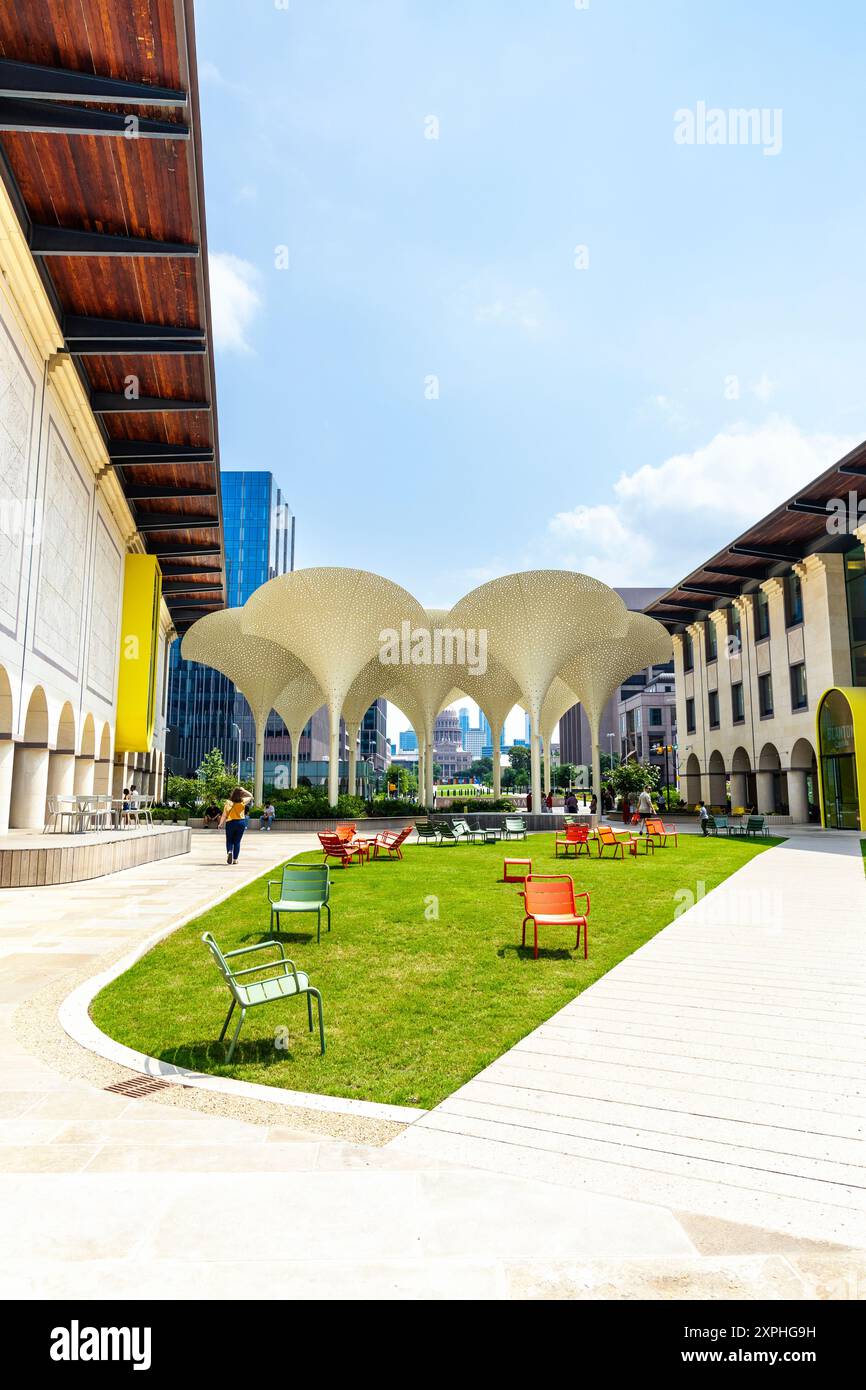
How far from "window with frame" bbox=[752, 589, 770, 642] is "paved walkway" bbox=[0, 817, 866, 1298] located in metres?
34.8

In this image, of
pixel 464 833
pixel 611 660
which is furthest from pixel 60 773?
pixel 611 660

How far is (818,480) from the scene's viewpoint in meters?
28.4

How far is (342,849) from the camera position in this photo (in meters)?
16.2

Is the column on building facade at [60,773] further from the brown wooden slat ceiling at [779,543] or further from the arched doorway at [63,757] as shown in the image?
the brown wooden slat ceiling at [779,543]

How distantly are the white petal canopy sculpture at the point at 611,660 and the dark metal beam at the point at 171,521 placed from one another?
62.3 ft

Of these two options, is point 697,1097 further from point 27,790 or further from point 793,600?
point 793,600

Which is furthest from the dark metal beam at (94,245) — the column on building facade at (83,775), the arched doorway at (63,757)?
the column on building facade at (83,775)

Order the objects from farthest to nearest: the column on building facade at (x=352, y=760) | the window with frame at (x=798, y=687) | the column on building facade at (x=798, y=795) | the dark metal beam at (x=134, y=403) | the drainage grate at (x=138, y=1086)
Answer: the column on building facade at (x=352, y=760), the column on building facade at (x=798, y=795), the window with frame at (x=798, y=687), the dark metal beam at (x=134, y=403), the drainage grate at (x=138, y=1086)

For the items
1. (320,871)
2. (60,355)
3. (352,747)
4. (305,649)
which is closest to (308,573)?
(305,649)

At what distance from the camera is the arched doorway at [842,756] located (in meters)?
27.9

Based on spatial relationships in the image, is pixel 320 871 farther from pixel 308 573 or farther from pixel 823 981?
pixel 308 573

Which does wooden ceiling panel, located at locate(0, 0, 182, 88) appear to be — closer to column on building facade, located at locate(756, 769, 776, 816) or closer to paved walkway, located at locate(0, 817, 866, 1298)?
paved walkway, located at locate(0, 817, 866, 1298)

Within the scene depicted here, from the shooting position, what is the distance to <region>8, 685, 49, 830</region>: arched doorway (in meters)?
19.9

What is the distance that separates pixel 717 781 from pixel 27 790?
1391 inches
